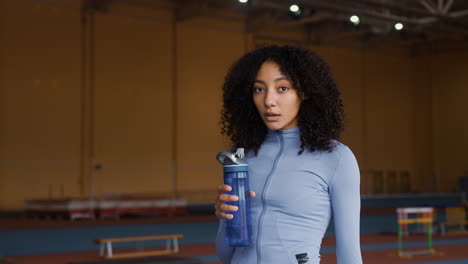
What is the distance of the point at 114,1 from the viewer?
18.5 m

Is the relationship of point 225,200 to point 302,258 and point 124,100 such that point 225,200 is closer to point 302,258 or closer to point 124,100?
point 302,258

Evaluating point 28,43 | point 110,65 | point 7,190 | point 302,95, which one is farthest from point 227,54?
point 302,95

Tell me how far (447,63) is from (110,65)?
13.1 metres

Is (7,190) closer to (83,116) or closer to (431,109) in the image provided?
(83,116)

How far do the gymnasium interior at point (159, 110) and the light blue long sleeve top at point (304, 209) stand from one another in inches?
390

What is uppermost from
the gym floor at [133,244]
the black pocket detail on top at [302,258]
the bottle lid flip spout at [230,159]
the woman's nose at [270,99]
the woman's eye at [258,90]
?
the woman's eye at [258,90]

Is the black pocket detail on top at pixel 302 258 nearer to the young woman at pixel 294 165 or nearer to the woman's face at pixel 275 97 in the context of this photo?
the young woman at pixel 294 165

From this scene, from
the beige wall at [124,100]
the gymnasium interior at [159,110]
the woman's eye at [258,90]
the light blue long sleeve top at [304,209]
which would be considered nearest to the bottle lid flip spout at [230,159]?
the light blue long sleeve top at [304,209]

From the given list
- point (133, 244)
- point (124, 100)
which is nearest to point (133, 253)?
point (133, 244)

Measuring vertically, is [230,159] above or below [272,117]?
below

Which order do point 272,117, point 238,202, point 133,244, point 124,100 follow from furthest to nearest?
point 124,100 → point 133,244 → point 272,117 → point 238,202

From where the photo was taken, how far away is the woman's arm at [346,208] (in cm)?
179

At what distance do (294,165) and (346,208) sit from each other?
0.59ft

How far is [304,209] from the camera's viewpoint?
5.84 feet
